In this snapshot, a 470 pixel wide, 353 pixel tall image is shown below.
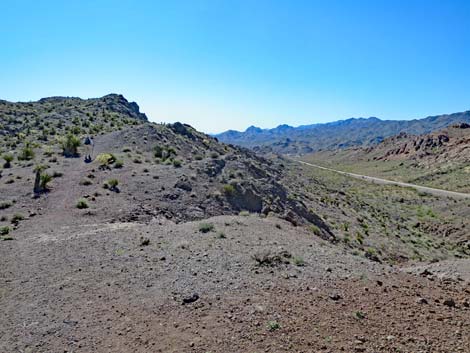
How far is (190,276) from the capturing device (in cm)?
1005

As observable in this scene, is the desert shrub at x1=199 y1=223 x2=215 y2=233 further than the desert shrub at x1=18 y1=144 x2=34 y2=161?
No

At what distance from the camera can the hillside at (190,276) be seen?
Result: 7.53m

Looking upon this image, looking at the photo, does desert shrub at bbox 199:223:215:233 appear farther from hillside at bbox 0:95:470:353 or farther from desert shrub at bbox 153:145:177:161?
desert shrub at bbox 153:145:177:161

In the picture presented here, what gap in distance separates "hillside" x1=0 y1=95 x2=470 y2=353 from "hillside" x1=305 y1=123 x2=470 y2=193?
48353 mm

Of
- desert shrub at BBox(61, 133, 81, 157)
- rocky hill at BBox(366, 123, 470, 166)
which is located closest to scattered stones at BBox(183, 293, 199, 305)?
desert shrub at BBox(61, 133, 81, 157)

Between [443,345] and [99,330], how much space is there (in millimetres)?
6457

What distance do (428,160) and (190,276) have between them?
88.8m

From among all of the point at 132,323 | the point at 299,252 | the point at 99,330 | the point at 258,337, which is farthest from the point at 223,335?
the point at 299,252

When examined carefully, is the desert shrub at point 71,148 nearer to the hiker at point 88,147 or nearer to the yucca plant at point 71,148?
the yucca plant at point 71,148

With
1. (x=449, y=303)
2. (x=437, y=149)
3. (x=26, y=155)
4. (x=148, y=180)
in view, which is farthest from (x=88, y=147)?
(x=437, y=149)

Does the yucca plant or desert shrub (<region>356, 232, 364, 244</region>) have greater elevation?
the yucca plant

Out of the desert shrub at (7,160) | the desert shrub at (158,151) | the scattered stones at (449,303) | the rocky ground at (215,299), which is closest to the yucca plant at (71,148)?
the desert shrub at (7,160)

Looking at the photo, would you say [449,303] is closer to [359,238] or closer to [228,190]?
[228,190]

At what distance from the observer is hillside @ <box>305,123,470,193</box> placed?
67.3 meters
